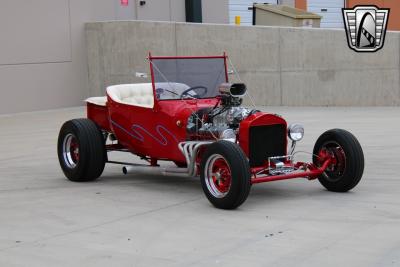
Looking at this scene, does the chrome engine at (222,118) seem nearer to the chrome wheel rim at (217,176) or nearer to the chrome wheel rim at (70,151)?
the chrome wheel rim at (217,176)

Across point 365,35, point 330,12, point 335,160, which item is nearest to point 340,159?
point 335,160

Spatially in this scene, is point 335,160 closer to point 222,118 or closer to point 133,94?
point 222,118

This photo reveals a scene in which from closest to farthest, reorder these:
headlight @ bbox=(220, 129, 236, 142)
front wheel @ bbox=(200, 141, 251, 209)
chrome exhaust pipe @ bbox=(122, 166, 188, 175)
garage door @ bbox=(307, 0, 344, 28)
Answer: front wheel @ bbox=(200, 141, 251, 209), headlight @ bbox=(220, 129, 236, 142), chrome exhaust pipe @ bbox=(122, 166, 188, 175), garage door @ bbox=(307, 0, 344, 28)

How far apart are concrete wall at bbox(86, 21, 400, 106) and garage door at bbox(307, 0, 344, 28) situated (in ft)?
33.4

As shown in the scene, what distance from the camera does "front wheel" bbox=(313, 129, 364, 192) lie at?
698 centimetres

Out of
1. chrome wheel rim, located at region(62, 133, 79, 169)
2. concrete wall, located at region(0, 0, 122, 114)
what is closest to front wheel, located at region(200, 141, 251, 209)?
chrome wheel rim, located at region(62, 133, 79, 169)

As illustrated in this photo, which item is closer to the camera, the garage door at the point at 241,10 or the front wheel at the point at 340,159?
the front wheel at the point at 340,159

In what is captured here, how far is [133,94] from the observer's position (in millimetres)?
8469

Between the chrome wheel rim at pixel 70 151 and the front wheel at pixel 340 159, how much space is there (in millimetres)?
2861

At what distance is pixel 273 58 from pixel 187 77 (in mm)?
8361

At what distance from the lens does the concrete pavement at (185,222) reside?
5.14 metres

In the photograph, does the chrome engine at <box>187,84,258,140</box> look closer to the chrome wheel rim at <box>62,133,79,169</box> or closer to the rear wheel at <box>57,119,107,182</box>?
the rear wheel at <box>57,119,107,182</box>

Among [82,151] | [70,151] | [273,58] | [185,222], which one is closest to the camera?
[185,222]

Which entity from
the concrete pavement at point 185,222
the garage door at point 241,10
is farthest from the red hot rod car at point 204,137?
the garage door at point 241,10
